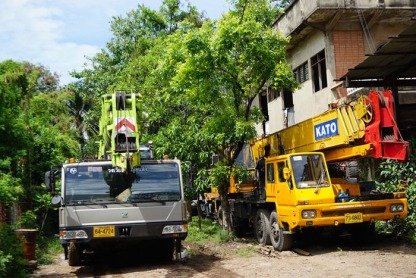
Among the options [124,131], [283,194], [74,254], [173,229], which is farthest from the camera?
[283,194]

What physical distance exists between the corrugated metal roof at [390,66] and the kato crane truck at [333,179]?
4.74ft

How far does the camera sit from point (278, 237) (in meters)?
11.9

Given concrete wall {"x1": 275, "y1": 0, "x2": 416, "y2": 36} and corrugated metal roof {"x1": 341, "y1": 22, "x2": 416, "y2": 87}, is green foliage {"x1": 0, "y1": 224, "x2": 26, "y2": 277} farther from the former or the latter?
concrete wall {"x1": 275, "y1": 0, "x2": 416, "y2": 36}

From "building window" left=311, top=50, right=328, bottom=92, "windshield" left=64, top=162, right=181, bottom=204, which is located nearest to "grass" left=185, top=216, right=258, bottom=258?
"windshield" left=64, top=162, right=181, bottom=204

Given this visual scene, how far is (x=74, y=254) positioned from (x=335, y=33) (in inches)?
481

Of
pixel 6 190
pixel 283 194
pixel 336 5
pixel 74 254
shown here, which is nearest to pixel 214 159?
pixel 283 194

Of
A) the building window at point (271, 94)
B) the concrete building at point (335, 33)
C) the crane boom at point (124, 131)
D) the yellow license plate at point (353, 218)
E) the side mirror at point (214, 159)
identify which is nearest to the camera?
the crane boom at point (124, 131)

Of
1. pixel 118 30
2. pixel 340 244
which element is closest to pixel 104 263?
pixel 340 244

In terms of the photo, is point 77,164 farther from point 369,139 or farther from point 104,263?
point 369,139

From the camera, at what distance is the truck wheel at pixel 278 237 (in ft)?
38.0

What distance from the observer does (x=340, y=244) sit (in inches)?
492

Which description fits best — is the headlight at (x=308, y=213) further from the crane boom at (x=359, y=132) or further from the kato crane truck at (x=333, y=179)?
the crane boom at (x=359, y=132)

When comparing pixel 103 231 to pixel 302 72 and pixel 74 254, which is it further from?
pixel 302 72

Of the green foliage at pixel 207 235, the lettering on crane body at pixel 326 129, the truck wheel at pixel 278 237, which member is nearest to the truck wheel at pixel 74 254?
the green foliage at pixel 207 235
